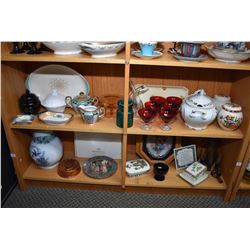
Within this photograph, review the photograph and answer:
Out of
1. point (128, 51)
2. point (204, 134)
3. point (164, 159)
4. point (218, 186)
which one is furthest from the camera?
point (164, 159)

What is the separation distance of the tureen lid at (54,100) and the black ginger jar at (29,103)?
6 cm

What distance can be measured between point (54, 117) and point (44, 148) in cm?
26

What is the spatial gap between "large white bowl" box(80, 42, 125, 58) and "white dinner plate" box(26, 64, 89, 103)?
1.11 feet

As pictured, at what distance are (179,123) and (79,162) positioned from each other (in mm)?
770

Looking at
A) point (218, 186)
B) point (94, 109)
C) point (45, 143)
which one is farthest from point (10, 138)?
point (218, 186)

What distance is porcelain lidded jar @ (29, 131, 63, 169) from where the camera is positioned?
156cm

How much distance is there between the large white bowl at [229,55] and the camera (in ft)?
3.75

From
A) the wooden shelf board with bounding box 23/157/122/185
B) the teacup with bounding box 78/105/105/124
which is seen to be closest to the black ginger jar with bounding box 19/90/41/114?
the teacup with bounding box 78/105/105/124

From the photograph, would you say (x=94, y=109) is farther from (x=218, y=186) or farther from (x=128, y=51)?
(x=218, y=186)

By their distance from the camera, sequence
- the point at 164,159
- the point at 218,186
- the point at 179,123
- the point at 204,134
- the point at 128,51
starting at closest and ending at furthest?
the point at 128,51, the point at 204,134, the point at 179,123, the point at 218,186, the point at 164,159

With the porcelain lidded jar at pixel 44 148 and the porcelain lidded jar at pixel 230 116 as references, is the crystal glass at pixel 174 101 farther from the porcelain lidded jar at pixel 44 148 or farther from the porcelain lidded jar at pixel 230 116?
the porcelain lidded jar at pixel 44 148

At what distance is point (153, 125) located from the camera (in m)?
1.41

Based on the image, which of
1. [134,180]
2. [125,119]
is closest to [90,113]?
[125,119]

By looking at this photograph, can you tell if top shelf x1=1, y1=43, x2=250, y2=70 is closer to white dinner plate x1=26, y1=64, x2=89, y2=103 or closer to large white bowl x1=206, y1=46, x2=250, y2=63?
large white bowl x1=206, y1=46, x2=250, y2=63
